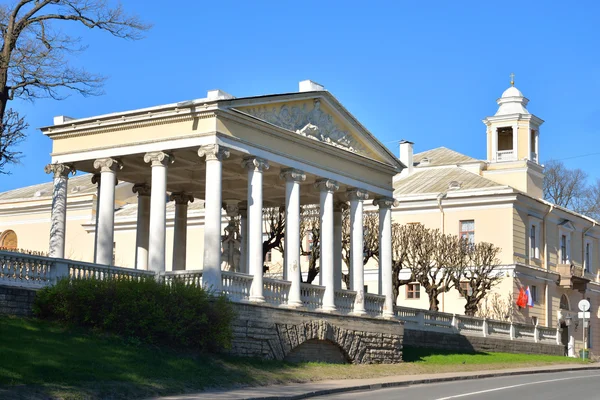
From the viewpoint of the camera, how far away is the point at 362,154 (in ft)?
114

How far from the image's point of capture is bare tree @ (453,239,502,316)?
48.2 meters

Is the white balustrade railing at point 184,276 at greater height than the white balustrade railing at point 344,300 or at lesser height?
greater

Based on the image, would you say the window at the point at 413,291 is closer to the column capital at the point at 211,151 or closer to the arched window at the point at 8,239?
the arched window at the point at 8,239

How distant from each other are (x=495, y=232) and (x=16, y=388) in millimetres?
38728

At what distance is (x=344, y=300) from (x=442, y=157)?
32633 mm

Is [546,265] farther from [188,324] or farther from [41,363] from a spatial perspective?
[41,363]

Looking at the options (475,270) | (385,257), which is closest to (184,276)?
(385,257)

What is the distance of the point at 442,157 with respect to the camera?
64500 mm

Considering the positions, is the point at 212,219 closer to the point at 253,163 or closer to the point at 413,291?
the point at 253,163

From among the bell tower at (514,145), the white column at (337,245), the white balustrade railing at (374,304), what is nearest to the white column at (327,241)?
the white balustrade railing at (374,304)

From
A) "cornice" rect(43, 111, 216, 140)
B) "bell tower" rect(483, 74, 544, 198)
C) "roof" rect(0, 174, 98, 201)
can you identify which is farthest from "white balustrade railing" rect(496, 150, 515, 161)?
"cornice" rect(43, 111, 216, 140)

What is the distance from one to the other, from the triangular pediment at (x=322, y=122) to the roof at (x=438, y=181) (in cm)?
1998

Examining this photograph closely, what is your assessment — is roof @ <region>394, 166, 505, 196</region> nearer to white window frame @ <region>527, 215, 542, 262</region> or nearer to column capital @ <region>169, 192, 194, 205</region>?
white window frame @ <region>527, 215, 542, 262</region>

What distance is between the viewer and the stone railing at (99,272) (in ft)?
83.9
